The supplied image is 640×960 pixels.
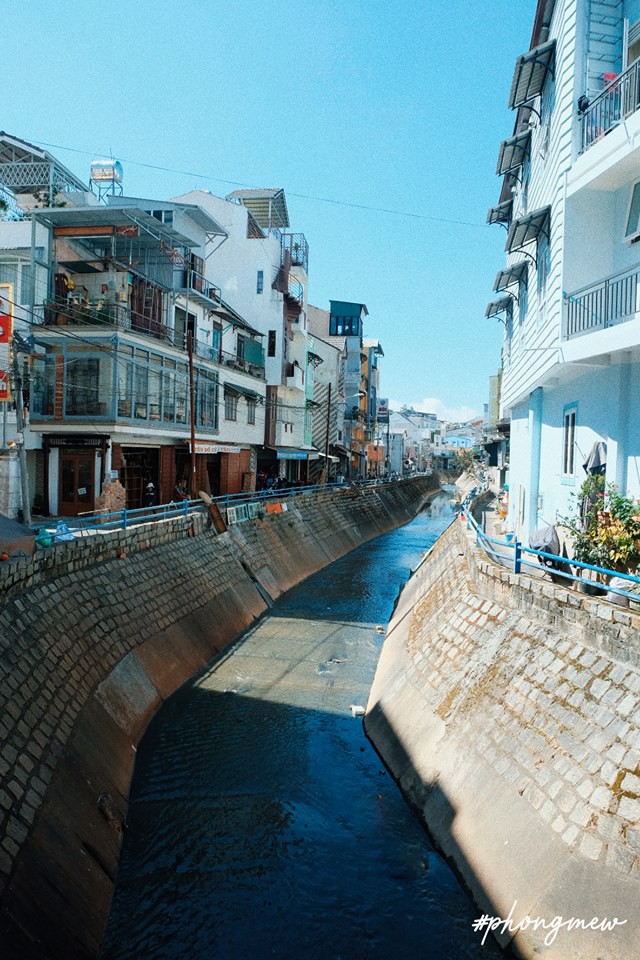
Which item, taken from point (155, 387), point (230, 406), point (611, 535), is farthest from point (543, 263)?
point (230, 406)

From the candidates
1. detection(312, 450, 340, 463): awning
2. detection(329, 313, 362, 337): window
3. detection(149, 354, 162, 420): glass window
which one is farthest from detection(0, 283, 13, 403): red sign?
detection(329, 313, 362, 337): window

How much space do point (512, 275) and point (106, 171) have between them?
20.3 metres

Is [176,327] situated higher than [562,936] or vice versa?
[176,327]

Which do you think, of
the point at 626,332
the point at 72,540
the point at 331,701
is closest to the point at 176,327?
the point at 72,540

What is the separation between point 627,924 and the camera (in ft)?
20.0

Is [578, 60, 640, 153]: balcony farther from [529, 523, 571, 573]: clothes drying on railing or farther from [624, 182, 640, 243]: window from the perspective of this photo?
[529, 523, 571, 573]: clothes drying on railing

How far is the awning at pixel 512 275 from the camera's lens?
19.8 metres

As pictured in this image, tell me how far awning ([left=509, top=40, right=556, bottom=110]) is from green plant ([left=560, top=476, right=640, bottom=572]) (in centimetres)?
1074

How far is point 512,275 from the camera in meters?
20.7

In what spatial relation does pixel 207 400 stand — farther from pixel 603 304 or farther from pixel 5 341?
pixel 603 304

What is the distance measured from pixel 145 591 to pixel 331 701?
18.1ft

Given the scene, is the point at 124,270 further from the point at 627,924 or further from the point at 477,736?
the point at 627,924

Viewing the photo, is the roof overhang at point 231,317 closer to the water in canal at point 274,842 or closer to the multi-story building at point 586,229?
the multi-story building at point 586,229

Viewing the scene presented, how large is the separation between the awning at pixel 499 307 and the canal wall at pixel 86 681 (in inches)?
553
